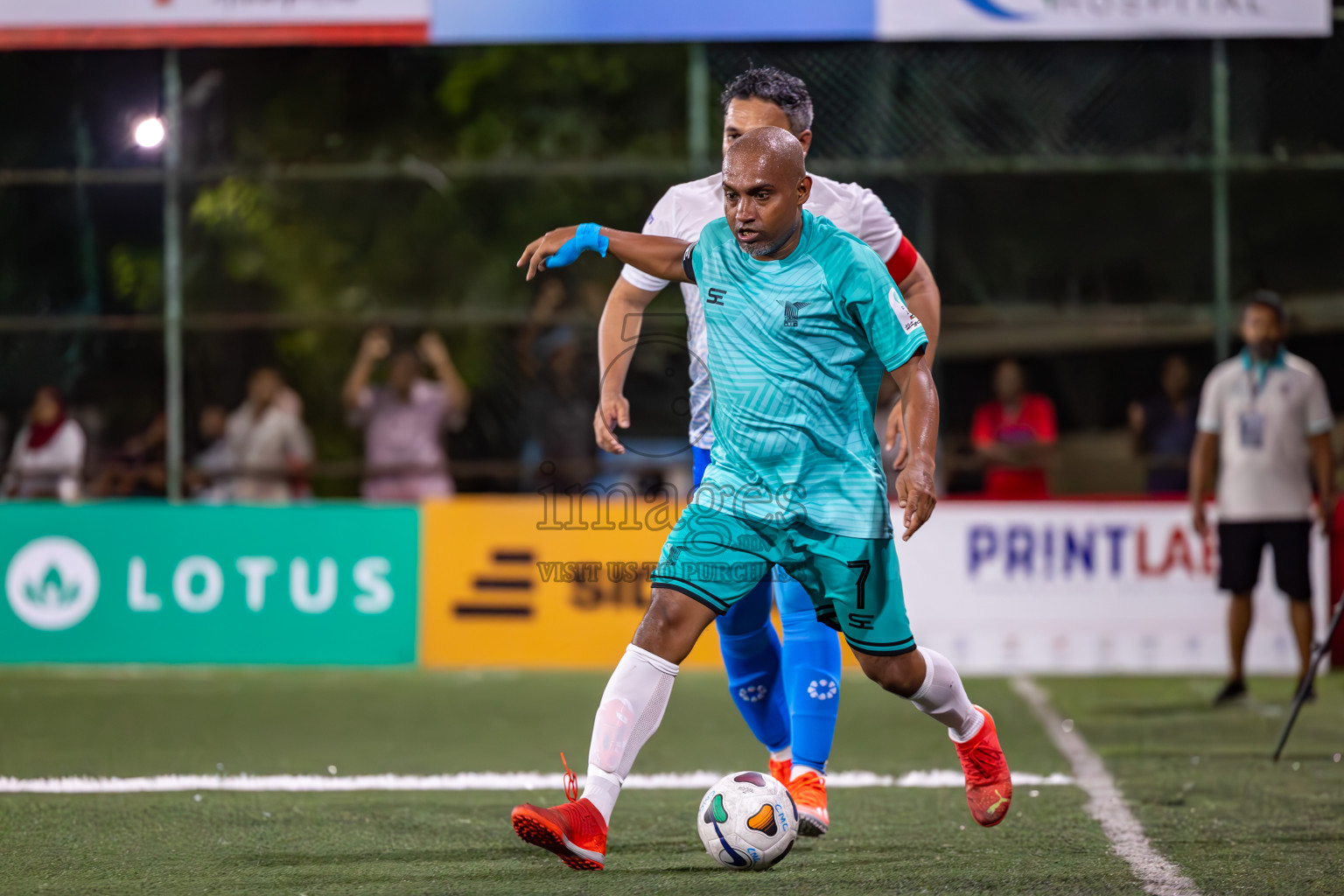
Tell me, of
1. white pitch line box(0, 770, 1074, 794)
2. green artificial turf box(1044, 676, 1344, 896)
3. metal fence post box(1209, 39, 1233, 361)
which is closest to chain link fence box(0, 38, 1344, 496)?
metal fence post box(1209, 39, 1233, 361)

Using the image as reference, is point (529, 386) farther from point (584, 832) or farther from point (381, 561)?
point (584, 832)

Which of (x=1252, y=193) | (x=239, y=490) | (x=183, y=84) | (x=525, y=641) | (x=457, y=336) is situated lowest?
(x=525, y=641)

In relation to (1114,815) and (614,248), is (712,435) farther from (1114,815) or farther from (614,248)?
(1114,815)

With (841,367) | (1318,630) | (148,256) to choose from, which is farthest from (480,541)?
(841,367)

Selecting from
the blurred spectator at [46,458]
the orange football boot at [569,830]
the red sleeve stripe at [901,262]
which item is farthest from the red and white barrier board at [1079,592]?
the orange football boot at [569,830]

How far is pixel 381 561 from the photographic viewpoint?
34.1 ft

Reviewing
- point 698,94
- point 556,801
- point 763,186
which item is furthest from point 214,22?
point 763,186

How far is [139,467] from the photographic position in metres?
11.5

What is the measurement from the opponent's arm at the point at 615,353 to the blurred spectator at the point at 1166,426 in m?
6.75

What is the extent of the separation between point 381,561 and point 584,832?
644cm

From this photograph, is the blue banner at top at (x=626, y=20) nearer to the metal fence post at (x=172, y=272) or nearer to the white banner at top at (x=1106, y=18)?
the white banner at top at (x=1106, y=18)

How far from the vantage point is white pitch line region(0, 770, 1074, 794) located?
6070 millimetres

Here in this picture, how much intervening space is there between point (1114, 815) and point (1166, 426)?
615 centimetres

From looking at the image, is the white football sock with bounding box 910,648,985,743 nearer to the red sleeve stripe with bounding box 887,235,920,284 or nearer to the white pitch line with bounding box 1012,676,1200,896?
the white pitch line with bounding box 1012,676,1200,896
